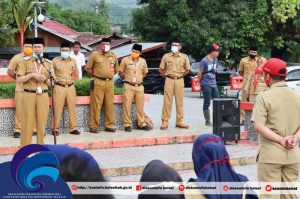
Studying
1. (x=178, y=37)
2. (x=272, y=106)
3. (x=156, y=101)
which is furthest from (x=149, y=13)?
(x=272, y=106)

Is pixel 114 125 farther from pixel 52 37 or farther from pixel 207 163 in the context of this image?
pixel 52 37

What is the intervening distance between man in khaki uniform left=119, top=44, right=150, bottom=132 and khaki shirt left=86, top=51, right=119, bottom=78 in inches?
13.0

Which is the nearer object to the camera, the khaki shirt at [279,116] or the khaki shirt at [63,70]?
the khaki shirt at [279,116]

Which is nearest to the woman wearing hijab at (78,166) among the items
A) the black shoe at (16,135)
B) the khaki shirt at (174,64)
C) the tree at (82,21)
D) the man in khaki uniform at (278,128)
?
the man in khaki uniform at (278,128)

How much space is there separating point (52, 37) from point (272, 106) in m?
34.9

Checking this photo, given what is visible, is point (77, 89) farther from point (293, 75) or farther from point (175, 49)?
point (293, 75)

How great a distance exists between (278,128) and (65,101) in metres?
7.04

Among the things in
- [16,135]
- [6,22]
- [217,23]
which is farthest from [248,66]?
[6,22]

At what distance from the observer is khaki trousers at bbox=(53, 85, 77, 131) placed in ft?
41.6

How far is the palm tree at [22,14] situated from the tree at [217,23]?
8060 millimetres

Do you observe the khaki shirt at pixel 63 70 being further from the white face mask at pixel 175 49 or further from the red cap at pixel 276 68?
the red cap at pixel 276 68

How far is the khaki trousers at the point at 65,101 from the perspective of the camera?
12.7m

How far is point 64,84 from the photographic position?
1276cm

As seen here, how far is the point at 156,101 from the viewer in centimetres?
2148
